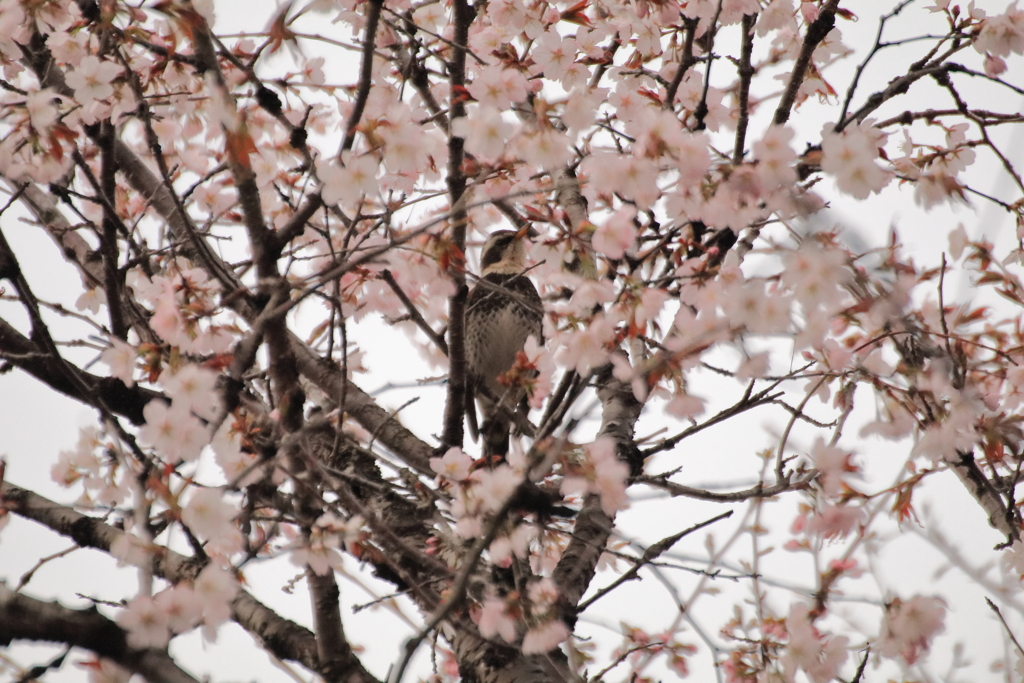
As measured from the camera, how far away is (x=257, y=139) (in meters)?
3.40

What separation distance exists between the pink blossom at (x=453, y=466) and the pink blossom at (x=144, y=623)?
3.38 ft

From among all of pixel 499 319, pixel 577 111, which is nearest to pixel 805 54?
pixel 577 111

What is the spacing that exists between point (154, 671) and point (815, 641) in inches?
70.1

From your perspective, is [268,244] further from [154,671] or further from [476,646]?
[476,646]

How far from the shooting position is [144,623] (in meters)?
1.85

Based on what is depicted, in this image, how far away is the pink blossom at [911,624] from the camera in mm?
2012

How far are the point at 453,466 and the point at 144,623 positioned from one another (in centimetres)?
113

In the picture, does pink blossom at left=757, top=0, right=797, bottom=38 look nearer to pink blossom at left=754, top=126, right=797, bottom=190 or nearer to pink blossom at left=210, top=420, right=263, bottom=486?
pink blossom at left=754, top=126, right=797, bottom=190

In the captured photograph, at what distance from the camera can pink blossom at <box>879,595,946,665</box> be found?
2.01m

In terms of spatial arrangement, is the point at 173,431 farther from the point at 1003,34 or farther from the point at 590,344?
the point at 1003,34

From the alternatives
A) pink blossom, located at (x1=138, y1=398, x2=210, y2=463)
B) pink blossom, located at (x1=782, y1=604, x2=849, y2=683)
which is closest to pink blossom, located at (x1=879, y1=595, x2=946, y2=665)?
pink blossom, located at (x1=782, y1=604, x2=849, y2=683)

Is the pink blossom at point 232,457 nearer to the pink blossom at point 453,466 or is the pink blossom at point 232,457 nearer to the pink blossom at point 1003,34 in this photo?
the pink blossom at point 453,466

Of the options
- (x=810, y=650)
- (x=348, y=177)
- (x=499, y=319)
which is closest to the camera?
(x=348, y=177)

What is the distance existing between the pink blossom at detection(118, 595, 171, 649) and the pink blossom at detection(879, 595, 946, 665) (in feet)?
6.06
